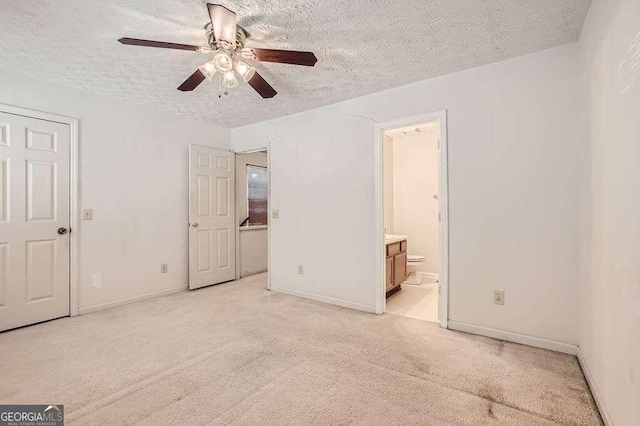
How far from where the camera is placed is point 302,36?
2156 mm

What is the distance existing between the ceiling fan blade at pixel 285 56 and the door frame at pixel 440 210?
4.53 feet

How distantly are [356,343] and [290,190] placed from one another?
6.92 feet

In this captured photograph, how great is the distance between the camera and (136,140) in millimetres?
3635

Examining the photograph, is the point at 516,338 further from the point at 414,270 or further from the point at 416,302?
the point at 414,270

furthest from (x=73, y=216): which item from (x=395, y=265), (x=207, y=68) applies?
(x=395, y=265)

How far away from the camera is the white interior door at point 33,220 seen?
9.07 ft

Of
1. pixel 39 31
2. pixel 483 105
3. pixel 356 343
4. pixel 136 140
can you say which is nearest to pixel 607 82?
pixel 483 105

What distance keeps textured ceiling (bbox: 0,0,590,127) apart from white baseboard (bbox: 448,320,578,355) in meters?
2.27

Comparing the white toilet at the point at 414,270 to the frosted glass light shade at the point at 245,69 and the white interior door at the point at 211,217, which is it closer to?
the white interior door at the point at 211,217

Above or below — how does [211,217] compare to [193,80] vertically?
below

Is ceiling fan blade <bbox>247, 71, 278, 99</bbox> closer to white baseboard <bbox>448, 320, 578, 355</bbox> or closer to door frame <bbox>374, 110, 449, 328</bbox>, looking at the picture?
door frame <bbox>374, 110, 449, 328</bbox>

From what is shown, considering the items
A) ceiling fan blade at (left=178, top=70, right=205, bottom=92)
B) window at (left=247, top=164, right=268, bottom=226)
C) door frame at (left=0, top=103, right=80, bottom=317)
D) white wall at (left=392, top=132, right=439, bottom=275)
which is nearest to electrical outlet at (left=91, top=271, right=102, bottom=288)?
door frame at (left=0, top=103, right=80, bottom=317)

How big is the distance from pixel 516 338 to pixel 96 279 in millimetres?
4167

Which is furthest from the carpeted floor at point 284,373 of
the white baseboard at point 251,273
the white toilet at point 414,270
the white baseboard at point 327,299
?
the white baseboard at point 251,273
